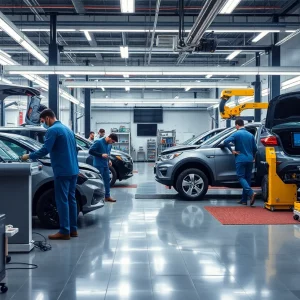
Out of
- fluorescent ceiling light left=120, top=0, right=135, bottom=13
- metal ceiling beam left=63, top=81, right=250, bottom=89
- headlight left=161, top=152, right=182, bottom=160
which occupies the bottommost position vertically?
headlight left=161, top=152, right=182, bottom=160

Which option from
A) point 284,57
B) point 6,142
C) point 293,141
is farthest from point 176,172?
point 284,57

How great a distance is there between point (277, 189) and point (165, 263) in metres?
3.64

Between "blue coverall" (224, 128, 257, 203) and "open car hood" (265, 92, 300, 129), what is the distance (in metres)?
0.63

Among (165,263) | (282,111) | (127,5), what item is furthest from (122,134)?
(165,263)

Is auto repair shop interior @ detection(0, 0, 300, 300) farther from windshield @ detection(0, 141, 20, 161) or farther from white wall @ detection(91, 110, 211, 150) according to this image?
white wall @ detection(91, 110, 211, 150)

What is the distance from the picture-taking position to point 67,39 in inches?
635

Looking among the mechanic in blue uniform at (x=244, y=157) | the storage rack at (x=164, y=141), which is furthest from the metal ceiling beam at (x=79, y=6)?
the storage rack at (x=164, y=141)

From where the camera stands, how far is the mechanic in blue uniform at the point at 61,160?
507 cm

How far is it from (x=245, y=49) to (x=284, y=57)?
88.7 inches

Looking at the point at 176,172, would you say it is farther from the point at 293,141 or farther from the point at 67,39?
the point at 67,39

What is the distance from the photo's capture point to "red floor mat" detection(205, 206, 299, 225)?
6.40 m

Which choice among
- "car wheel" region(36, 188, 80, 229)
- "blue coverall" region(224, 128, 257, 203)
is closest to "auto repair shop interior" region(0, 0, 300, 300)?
"car wheel" region(36, 188, 80, 229)

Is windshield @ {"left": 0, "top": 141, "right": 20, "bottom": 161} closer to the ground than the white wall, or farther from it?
closer to the ground

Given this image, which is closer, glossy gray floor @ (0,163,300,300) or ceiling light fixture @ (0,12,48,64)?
glossy gray floor @ (0,163,300,300)
